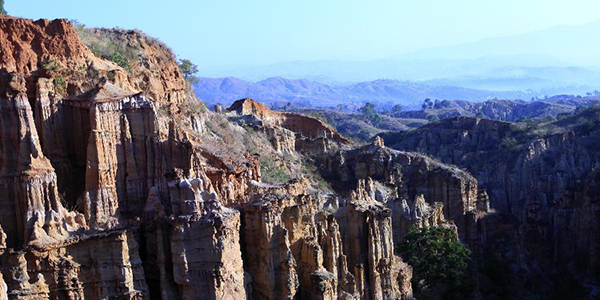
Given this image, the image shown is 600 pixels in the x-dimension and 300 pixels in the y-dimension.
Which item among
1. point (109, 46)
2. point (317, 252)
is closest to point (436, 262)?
point (317, 252)

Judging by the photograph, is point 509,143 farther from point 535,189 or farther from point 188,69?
point 188,69

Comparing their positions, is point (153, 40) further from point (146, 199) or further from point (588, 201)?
point (588, 201)

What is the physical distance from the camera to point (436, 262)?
31.4m

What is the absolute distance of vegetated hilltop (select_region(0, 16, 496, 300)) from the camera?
16938mm

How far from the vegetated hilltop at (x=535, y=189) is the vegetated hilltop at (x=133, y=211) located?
58.4 ft

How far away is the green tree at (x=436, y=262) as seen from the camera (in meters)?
31.3

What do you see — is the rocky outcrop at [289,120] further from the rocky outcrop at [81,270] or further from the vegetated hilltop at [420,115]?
the vegetated hilltop at [420,115]

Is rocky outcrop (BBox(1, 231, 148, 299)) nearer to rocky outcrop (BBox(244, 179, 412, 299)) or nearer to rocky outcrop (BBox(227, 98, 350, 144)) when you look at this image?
rocky outcrop (BBox(244, 179, 412, 299))

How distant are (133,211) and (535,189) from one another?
47870 mm

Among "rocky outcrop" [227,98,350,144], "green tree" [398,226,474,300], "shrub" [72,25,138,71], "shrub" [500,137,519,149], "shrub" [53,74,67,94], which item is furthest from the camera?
"shrub" [500,137,519,149]

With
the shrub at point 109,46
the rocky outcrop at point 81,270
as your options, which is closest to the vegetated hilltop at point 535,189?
the shrub at point 109,46

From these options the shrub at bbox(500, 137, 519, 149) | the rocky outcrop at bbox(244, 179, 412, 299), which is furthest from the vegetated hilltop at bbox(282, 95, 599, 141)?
the rocky outcrop at bbox(244, 179, 412, 299)

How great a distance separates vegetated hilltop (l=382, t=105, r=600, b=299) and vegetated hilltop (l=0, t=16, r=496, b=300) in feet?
58.4

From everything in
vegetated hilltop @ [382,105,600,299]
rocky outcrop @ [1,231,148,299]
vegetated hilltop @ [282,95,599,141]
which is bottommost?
vegetated hilltop @ [382,105,600,299]
